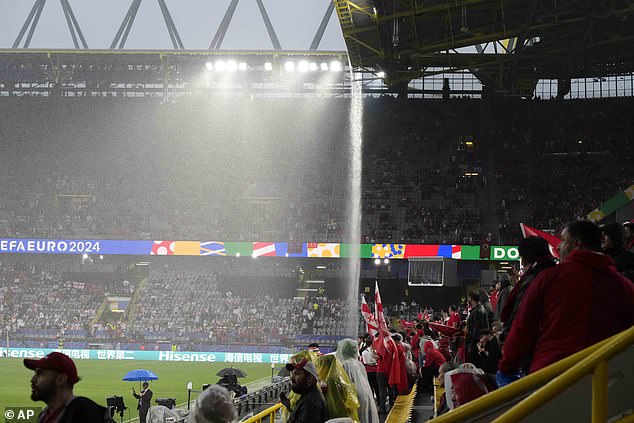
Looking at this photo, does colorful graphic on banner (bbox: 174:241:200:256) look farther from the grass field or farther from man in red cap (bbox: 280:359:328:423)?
man in red cap (bbox: 280:359:328:423)

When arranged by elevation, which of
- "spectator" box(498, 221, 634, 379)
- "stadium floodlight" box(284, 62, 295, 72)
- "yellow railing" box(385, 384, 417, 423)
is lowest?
"yellow railing" box(385, 384, 417, 423)

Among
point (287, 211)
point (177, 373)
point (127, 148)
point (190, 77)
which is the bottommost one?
point (177, 373)

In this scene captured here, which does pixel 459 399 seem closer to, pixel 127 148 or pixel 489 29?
pixel 489 29

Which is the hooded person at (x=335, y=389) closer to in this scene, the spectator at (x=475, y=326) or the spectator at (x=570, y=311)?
the spectator at (x=475, y=326)

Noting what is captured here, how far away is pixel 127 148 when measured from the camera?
53406 millimetres

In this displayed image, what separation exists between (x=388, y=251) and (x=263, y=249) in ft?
21.3

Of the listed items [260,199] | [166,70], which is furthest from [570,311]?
[166,70]

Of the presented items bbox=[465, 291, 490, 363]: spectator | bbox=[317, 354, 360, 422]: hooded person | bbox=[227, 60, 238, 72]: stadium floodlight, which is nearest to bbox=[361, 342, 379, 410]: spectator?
bbox=[465, 291, 490, 363]: spectator

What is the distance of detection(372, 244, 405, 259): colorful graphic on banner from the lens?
139 feet

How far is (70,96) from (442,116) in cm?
2234

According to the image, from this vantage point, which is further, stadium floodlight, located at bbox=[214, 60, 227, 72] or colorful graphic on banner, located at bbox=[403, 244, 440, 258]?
stadium floodlight, located at bbox=[214, 60, 227, 72]

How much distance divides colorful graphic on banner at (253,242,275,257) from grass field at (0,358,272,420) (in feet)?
22.8

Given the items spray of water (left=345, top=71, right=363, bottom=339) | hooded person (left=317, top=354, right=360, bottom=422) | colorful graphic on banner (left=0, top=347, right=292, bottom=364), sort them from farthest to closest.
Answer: spray of water (left=345, top=71, right=363, bottom=339) → colorful graphic on banner (left=0, top=347, right=292, bottom=364) → hooded person (left=317, top=354, right=360, bottom=422)

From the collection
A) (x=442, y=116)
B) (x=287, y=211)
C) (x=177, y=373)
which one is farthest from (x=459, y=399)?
(x=442, y=116)
